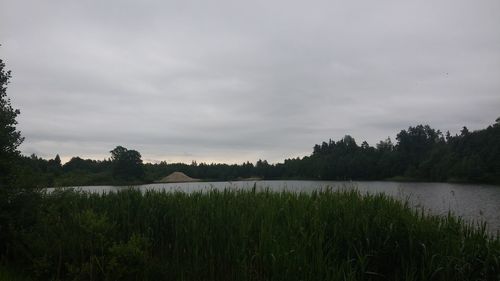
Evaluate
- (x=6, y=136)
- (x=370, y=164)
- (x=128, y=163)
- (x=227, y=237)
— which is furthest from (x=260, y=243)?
(x=370, y=164)

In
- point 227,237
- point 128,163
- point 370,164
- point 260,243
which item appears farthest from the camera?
point 370,164

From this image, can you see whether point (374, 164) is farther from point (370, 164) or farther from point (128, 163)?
point (128, 163)

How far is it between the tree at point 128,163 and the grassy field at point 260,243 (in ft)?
212

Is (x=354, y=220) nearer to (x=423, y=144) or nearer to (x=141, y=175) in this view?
(x=141, y=175)

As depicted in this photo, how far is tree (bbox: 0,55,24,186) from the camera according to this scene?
26.0ft

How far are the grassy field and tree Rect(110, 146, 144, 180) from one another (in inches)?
2538

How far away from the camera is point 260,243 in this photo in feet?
21.6

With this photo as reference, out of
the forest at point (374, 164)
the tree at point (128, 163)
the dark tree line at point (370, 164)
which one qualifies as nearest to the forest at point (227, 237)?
the dark tree line at point (370, 164)

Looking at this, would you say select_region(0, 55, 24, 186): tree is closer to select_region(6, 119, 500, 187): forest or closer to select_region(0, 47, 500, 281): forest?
select_region(0, 47, 500, 281): forest

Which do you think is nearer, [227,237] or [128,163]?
[227,237]

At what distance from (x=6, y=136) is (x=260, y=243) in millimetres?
5635

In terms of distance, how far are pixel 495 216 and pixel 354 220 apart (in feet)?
60.9

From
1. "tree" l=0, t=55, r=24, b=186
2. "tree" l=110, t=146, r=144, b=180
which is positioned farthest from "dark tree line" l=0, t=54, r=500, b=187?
"tree" l=0, t=55, r=24, b=186

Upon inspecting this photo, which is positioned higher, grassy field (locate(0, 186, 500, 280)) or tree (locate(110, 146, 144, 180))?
tree (locate(110, 146, 144, 180))
